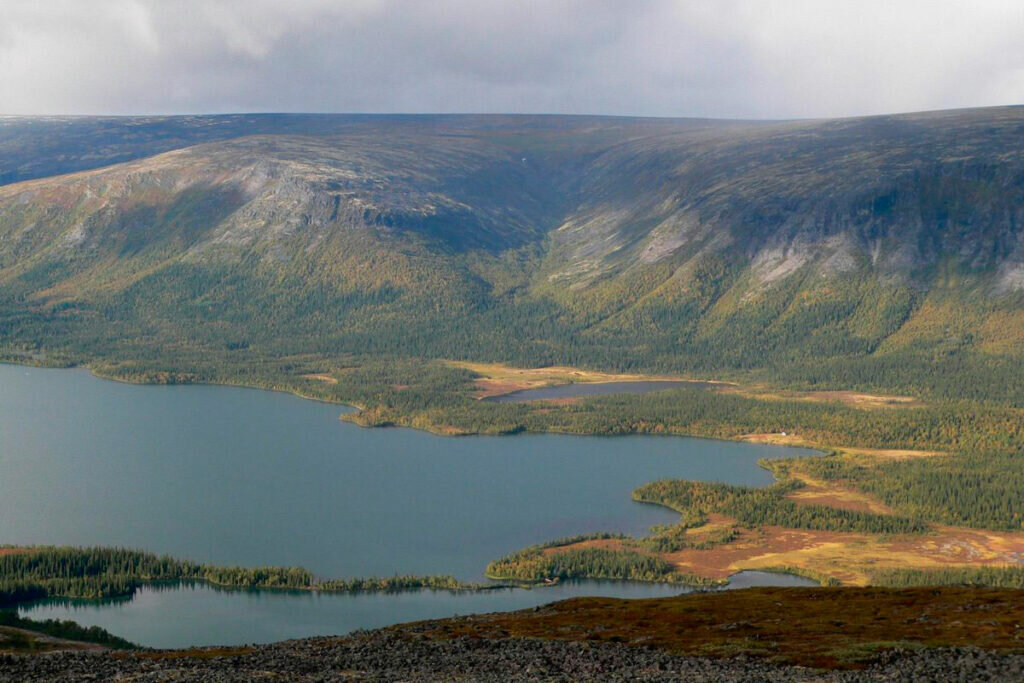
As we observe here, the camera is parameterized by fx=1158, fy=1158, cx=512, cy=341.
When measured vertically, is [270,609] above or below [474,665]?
below

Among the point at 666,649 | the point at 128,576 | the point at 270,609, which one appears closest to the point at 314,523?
the point at 128,576

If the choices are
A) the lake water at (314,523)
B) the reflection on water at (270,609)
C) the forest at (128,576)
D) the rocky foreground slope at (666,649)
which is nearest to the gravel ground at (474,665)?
the rocky foreground slope at (666,649)

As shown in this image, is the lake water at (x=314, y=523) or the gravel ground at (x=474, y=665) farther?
the lake water at (x=314, y=523)

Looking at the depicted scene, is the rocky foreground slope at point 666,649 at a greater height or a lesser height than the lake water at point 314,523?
greater

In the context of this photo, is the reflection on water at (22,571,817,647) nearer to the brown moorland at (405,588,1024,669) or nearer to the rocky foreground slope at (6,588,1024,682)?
the brown moorland at (405,588,1024,669)

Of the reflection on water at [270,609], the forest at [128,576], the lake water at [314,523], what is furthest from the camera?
the forest at [128,576]

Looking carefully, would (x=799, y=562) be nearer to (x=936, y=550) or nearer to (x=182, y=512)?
(x=936, y=550)

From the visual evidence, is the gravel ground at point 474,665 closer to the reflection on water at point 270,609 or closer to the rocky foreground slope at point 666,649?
the rocky foreground slope at point 666,649

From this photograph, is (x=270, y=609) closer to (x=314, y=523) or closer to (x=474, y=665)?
(x=314, y=523)

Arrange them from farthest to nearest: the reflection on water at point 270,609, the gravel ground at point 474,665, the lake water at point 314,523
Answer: the lake water at point 314,523, the reflection on water at point 270,609, the gravel ground at point 474,665

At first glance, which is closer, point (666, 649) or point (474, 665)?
point (474, 665)
